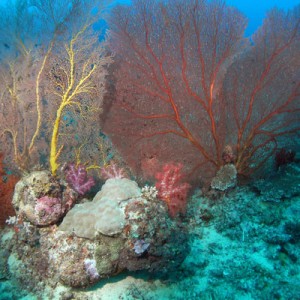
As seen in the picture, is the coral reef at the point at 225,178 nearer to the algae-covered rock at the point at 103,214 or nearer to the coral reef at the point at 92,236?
the coral reef at the point at 92,236

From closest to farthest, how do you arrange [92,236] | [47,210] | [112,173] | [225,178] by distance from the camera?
[92,236] → [47,210] → [112,173] → [225,178]

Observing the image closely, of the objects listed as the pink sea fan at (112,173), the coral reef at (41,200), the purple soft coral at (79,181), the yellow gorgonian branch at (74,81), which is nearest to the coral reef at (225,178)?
the pink sea fan at (112,173)

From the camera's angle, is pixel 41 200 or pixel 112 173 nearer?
pixel 41 200

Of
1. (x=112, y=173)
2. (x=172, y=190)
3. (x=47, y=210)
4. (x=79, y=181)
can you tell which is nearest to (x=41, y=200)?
(x=47, y=210)

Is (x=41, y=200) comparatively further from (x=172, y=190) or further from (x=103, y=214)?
(x=172, y=190)

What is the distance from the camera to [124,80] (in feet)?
16.6

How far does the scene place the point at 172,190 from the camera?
4070 mm

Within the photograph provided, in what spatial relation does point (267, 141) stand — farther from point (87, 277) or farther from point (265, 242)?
point (87, 277)

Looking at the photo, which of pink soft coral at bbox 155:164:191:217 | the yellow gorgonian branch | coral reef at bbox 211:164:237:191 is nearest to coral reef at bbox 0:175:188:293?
pink soft coral at bbox 155:164:191:217

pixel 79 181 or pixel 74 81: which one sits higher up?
pixel 74 81

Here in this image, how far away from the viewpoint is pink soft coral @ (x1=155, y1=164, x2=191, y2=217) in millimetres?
4023

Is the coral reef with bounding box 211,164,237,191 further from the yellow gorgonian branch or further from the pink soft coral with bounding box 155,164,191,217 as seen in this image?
the yellow gorgonian branch

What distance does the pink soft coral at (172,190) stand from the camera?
4023mm

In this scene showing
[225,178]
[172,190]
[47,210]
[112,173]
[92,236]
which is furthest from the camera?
[225,178]
